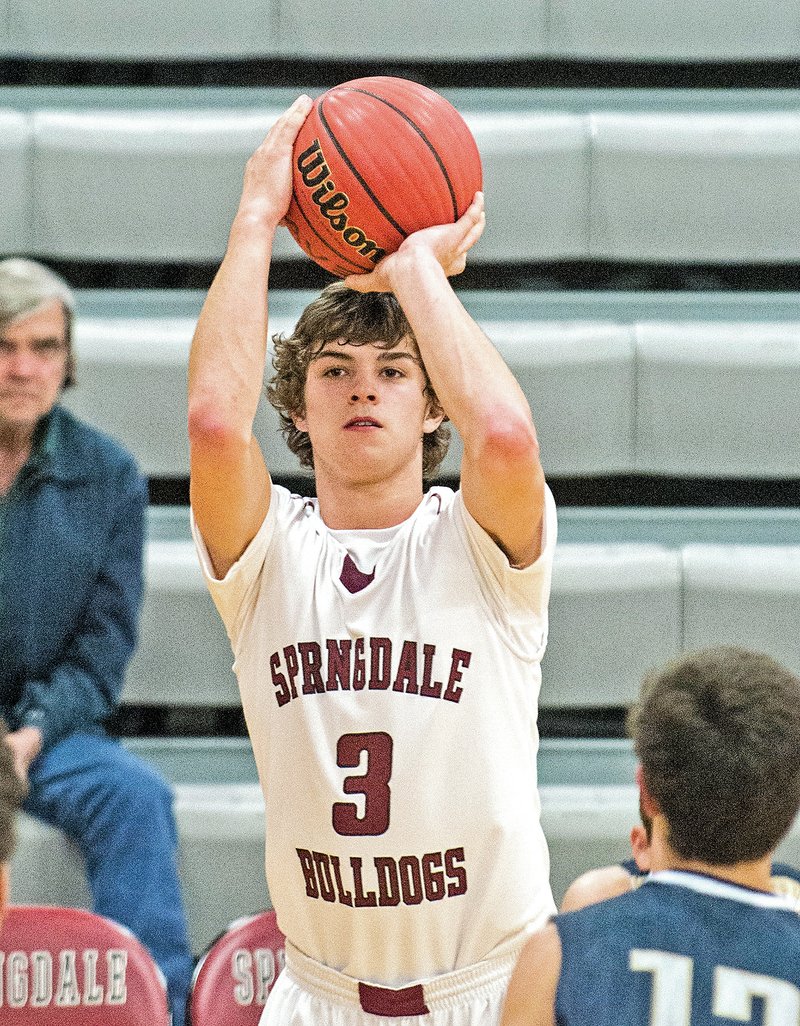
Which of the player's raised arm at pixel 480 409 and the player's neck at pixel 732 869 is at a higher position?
the player's raised arm at pixel 480 409

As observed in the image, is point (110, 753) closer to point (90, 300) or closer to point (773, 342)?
point (90, 300)

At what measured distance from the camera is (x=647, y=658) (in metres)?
4.00

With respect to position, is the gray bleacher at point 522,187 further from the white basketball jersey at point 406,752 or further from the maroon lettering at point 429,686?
the maroon lettering at point 429,686

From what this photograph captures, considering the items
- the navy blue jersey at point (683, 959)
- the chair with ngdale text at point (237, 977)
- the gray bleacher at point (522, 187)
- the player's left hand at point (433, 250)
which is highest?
the gray bleacher at point (522, 187)

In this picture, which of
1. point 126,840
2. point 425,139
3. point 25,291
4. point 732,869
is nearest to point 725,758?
point 732,869

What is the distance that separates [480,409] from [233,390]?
14.2 inches

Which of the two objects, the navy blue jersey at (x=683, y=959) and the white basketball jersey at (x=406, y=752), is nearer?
the navy blue jersey at (x=683, y=959)

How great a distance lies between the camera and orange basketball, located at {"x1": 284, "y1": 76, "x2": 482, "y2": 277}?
7.79 ft

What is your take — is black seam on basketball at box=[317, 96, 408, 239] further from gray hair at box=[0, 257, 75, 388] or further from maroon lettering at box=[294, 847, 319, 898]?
gray hair at box=[0, 257, 75, 388]

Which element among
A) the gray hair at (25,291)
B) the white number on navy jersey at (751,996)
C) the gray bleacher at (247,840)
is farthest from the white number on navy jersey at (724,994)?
the gray hair at (25,291)

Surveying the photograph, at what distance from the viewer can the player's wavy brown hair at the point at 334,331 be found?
243 cm

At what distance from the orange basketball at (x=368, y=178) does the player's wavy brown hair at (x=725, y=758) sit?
947 mm

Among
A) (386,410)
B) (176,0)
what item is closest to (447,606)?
(386,410)

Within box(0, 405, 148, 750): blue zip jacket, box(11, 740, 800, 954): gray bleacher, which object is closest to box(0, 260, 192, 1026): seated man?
box(0, 405, 148, 750): blue zip jacket
